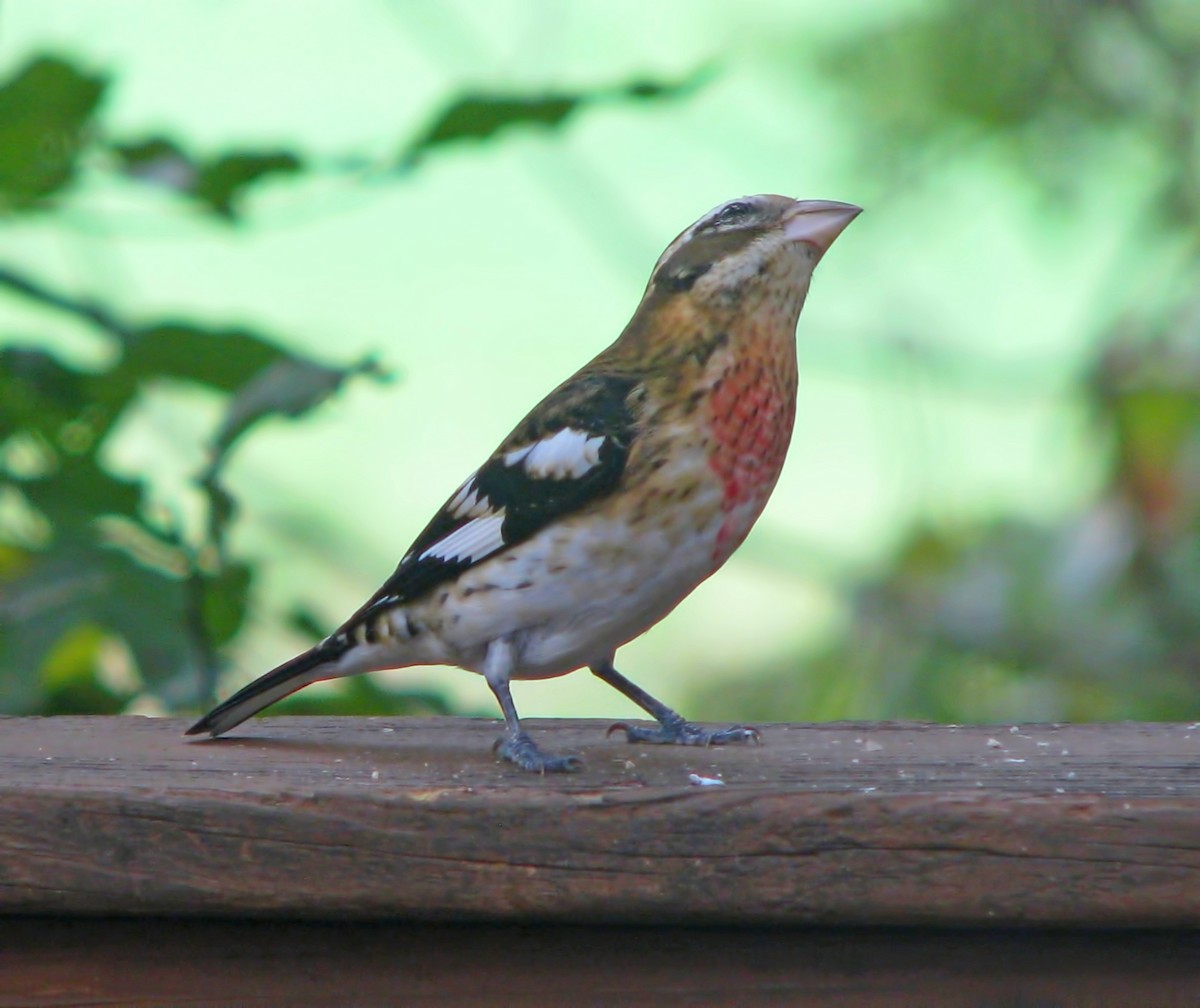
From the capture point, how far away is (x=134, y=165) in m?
2.56

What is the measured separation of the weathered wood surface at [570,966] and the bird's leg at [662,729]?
56 cm

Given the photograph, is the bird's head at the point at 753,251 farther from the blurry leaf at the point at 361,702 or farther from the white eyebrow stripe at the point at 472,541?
the blurry leaf at the point at 361,702

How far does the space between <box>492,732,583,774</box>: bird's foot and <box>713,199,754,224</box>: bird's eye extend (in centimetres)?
77

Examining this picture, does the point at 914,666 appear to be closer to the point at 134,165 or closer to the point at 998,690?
the point at 998,690

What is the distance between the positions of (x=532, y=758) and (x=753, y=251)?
0.76m

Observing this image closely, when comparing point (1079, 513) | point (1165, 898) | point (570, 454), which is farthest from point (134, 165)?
point (1079, 513)

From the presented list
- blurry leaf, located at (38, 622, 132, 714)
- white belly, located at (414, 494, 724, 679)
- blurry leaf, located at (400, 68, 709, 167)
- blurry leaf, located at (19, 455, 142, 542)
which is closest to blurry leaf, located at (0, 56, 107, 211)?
blurry leaf, located at (19, 455, 142, 542)

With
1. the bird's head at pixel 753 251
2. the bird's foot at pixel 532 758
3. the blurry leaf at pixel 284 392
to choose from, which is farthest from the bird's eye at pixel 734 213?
the bird's foot at pixel 532 758

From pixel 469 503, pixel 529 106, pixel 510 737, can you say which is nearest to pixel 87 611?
pixel 469 503

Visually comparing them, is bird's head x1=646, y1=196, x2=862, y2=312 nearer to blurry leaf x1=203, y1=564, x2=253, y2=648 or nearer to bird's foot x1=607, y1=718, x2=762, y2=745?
bird's foot x1=607, y1=718, x2=762, y2=745

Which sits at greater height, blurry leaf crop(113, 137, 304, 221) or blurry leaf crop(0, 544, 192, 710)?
blurry leaf crop(113, 137, 304, 221)

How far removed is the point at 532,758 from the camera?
6.25 feet

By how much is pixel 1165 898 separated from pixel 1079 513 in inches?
111

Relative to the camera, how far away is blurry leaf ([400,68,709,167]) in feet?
7.72
